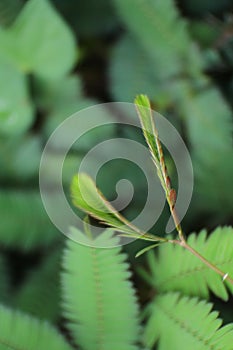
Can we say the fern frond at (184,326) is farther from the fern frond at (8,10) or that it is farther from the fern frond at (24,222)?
the fern frond at (8,10)

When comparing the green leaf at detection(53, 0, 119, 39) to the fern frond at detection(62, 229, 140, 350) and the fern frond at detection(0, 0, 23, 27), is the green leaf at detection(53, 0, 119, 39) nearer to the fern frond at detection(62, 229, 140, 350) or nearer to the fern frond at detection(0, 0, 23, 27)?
the fern frond at detection(0, 0, 23, 27)

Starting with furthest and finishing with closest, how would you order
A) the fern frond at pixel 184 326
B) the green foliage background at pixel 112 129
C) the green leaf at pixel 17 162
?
the green leaf at pixel 17 162 < the green foliage background at pixel 112 129 < the fern frond at pixel 184 326

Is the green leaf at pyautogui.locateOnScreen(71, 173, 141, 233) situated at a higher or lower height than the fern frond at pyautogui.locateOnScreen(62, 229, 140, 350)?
higher

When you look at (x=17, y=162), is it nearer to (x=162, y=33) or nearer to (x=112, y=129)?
(x=112, y=129)

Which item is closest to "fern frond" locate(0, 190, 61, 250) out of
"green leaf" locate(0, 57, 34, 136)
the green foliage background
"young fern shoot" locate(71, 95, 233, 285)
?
the green foliage background

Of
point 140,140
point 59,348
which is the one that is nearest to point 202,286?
point 59,348

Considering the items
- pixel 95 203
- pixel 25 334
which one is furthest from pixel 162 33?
pixel 25 334

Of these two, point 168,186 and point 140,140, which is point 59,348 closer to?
point 168,186

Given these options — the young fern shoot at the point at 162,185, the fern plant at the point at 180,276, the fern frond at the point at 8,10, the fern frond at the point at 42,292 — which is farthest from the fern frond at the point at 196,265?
the fern frond at the point at 8,10
